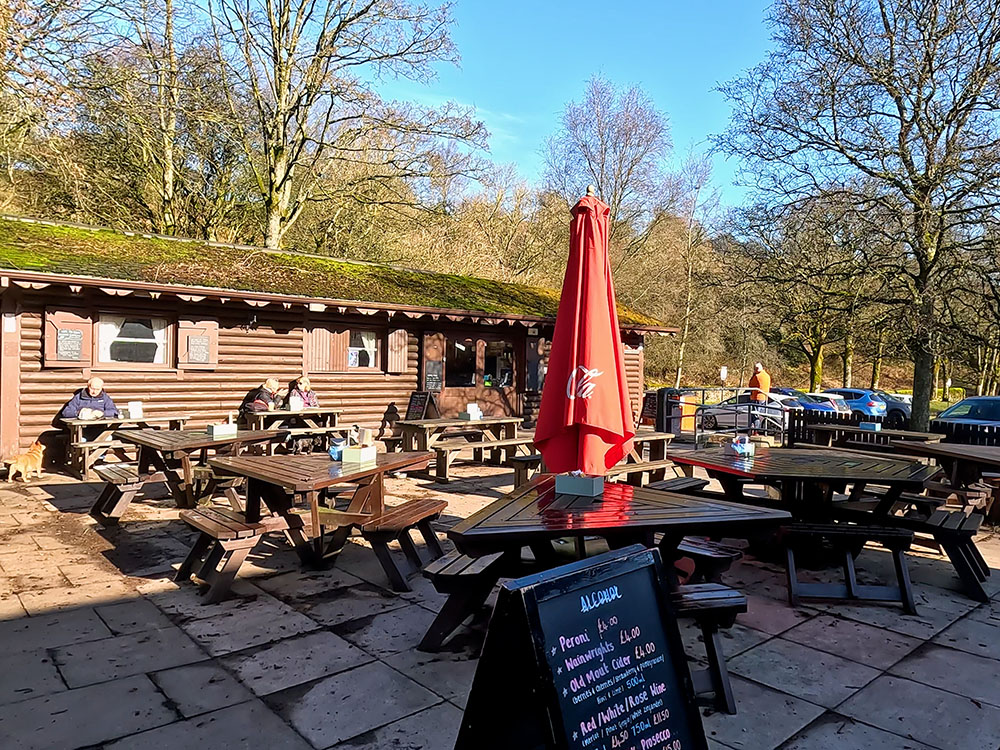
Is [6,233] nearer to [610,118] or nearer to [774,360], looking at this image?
[610,118]

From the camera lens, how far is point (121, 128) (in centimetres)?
1648

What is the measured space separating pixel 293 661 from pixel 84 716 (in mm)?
930

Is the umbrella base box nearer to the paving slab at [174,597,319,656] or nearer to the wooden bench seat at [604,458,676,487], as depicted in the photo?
the paving slab at [174,597,319,656]

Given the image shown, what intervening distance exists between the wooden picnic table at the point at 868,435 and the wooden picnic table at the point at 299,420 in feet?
23.1

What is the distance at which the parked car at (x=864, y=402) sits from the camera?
22.5 metres

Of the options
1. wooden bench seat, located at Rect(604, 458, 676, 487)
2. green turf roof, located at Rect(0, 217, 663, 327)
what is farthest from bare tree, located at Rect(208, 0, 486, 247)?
wooden bench seat, located at Rect(604, 458, 676, 487)

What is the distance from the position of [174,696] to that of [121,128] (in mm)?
17026

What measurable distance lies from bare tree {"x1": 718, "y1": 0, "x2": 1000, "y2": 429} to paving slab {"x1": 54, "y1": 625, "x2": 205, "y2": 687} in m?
14.0

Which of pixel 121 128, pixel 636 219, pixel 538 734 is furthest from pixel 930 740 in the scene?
pixel 636 219

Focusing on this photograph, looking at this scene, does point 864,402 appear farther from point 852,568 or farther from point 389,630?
point 389,630

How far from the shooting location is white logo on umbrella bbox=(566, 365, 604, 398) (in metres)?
3.90

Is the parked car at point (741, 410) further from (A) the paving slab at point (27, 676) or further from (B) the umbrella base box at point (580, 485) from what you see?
(A) the paving slab at point (27, 676)

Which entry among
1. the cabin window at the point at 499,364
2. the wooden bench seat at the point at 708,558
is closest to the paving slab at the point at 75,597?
the wooden bench seat at the point at 708,558

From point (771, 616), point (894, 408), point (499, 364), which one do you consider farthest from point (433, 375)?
point (894, 408)
